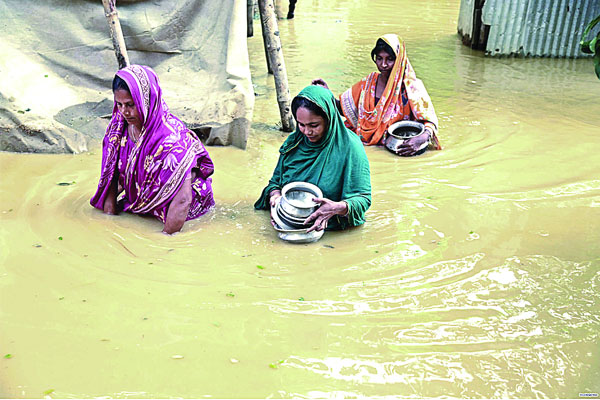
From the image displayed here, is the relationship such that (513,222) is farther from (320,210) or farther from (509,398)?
(509,398)

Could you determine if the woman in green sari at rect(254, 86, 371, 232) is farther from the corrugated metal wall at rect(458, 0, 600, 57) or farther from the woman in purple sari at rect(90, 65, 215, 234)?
the corrugated metal wall at rect(458, 0, 600, 57)

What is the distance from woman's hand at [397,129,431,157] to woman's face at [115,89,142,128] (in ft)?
8.15

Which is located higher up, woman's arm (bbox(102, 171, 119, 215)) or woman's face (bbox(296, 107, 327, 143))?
woman's face (bbox(296, 107, 327, 143))

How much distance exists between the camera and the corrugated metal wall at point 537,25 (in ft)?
28.7

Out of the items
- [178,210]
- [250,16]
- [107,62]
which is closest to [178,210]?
[178,210]

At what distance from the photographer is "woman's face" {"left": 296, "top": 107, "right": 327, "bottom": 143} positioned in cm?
346

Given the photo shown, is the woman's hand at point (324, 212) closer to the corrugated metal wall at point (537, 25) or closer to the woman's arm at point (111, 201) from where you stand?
the woman's arm at point (111, 201)

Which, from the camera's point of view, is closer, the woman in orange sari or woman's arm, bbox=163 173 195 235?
woman's arm, bbox=163 173 195 235

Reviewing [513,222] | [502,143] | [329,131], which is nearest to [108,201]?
[329,131]

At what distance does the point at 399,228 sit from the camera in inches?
151

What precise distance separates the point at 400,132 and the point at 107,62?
9.60 ft

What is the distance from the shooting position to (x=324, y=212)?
349 centimetres

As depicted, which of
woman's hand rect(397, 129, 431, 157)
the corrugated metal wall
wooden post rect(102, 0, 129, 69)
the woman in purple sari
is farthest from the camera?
the corrugated metal wall

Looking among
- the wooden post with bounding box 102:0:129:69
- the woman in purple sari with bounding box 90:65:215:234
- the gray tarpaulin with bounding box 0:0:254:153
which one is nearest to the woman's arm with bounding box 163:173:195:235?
the woman in purple sari with bounding box 90:65:215:234
